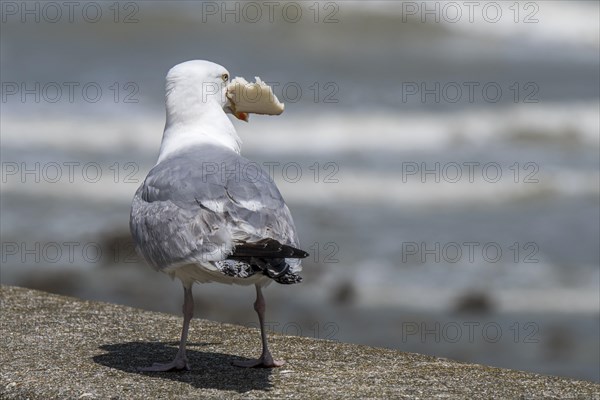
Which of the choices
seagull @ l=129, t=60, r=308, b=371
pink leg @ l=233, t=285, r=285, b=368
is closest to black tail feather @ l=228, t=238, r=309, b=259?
seagull @ l=129, t=60, r=308, b=371

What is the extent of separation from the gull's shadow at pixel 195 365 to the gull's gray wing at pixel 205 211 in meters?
0.48

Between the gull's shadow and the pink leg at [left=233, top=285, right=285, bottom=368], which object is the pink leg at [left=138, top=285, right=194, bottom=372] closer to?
the gull's shadow

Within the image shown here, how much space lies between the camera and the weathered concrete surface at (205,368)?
188 inches

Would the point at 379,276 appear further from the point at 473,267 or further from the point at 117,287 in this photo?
the point at 117,287

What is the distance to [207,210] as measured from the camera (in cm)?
479

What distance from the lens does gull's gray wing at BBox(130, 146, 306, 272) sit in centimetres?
466

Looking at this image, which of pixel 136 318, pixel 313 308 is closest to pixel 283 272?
pixel 136 318

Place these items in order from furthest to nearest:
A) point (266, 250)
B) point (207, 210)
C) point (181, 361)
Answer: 1. point (181, 361)
2. point (207, 210)
3. point (266, 250)

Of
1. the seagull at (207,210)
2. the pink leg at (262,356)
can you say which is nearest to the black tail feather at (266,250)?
the seagull at (207,210)

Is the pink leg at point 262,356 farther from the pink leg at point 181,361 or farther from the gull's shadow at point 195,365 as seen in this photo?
the pink leg at point 181,361

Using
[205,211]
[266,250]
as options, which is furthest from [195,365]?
[266,250]

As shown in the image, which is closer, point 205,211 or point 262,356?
point 205,211

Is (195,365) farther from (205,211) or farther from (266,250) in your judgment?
(266,250)

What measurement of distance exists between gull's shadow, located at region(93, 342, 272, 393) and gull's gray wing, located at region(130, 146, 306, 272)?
1.59 ft
